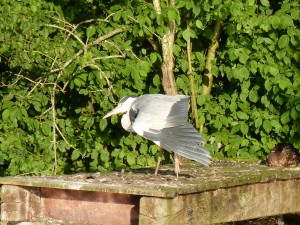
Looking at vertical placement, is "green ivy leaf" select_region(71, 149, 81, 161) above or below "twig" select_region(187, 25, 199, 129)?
below

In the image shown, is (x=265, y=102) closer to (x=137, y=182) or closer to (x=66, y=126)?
(x=66, y=126)

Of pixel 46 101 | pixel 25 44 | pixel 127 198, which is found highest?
pixel 25 44

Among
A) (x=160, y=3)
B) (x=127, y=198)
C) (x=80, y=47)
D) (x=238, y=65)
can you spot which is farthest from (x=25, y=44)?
(x=127, y=198)

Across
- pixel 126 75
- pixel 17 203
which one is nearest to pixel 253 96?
pixel 126 75

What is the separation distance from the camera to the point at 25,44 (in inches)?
310

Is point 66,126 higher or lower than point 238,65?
Result: lower

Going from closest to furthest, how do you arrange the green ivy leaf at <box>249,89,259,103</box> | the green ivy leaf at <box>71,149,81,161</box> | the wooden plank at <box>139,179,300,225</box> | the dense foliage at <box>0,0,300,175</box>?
the wooden plank at <box>139,179,300,225</box>
the dense foliage at <box>0,0,300,175</box>
the green ivy leaf at <box>249,89,259,103</box>
the green ivy leaf at <box>71,149,81,161</box>

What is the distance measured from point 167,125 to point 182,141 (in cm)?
21

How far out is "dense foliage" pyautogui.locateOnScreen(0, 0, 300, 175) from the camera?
782 centimetres

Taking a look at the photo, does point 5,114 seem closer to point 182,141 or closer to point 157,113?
point 157,113

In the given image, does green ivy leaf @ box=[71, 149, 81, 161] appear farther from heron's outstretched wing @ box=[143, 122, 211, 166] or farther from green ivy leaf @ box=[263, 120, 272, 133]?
heron's outstretched wing @ box=[143, 122, 211, 166]

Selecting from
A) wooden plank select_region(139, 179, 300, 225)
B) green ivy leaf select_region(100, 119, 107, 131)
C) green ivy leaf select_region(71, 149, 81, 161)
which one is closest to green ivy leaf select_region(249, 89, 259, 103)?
green ivy leaf select_region(100, 119, 107, 131)

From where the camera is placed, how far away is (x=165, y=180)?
6.12 meters

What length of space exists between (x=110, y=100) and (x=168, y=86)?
56 centimetres
